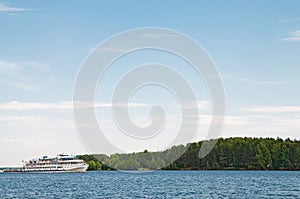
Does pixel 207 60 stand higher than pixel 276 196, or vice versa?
pixel 207 60

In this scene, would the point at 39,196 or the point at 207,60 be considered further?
the point at 207,60

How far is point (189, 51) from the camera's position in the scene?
89812mm

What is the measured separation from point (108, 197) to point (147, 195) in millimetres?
6412

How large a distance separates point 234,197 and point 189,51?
92.9 feet

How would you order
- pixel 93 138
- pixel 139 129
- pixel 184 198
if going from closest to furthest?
pixel 184 198 < pixel 93 138 < pixel 139 129

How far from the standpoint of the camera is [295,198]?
73562 millimetres

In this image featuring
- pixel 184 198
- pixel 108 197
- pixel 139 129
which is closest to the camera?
pixel 184 198

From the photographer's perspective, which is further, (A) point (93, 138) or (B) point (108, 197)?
(A) point (93, 138)

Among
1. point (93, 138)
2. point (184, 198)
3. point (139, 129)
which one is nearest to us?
point (184, 198)

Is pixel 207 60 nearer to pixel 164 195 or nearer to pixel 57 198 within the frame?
pixel 164 195

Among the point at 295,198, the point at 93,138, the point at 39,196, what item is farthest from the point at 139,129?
the point at 295,198

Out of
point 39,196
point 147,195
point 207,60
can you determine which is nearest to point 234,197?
point 147,195

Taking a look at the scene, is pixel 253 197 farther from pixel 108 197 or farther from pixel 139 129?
pixel 139 129

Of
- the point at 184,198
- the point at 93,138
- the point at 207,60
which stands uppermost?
the point at 207,60
